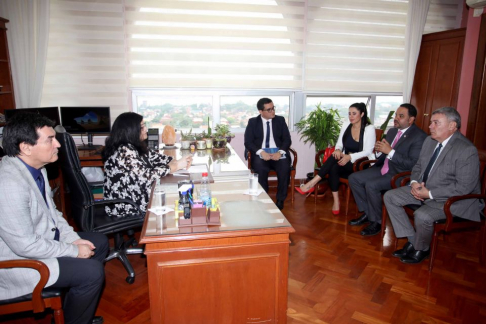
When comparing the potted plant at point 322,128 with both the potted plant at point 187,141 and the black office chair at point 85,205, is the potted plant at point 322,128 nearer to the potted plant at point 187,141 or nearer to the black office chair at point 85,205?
the potted plant at point 187,141

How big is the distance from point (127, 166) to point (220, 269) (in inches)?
44.8

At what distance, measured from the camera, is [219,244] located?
1.71 m

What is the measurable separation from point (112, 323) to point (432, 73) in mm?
5188

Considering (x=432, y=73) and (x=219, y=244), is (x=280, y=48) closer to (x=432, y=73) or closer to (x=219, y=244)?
(x=432, y=73)

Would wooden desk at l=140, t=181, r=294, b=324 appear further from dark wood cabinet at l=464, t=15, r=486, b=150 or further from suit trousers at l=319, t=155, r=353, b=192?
dark wood cabinet at l=464, t=15, r=486, b=150

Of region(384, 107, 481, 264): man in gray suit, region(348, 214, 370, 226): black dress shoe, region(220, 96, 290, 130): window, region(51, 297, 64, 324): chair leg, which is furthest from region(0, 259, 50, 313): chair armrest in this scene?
region(220, 96, 290, 130): window

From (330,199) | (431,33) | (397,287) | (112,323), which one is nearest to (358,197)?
(330,199)

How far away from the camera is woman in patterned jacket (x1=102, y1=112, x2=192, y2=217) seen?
246 cm

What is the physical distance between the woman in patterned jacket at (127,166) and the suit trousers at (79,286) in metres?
0.73

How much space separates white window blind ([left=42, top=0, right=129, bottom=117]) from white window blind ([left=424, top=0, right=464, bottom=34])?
4.45 m

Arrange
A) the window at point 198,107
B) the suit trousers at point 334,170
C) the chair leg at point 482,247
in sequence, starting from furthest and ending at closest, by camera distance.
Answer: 1. the window at point 198,107
2. the suit trousers at point 334,170
3. the chair leg at point 482,247

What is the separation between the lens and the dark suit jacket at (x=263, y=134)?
4332 millimetres

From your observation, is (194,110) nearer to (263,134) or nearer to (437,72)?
(263,134)

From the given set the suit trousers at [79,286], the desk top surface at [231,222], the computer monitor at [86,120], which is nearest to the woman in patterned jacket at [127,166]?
the desk top surface at [231,222]
